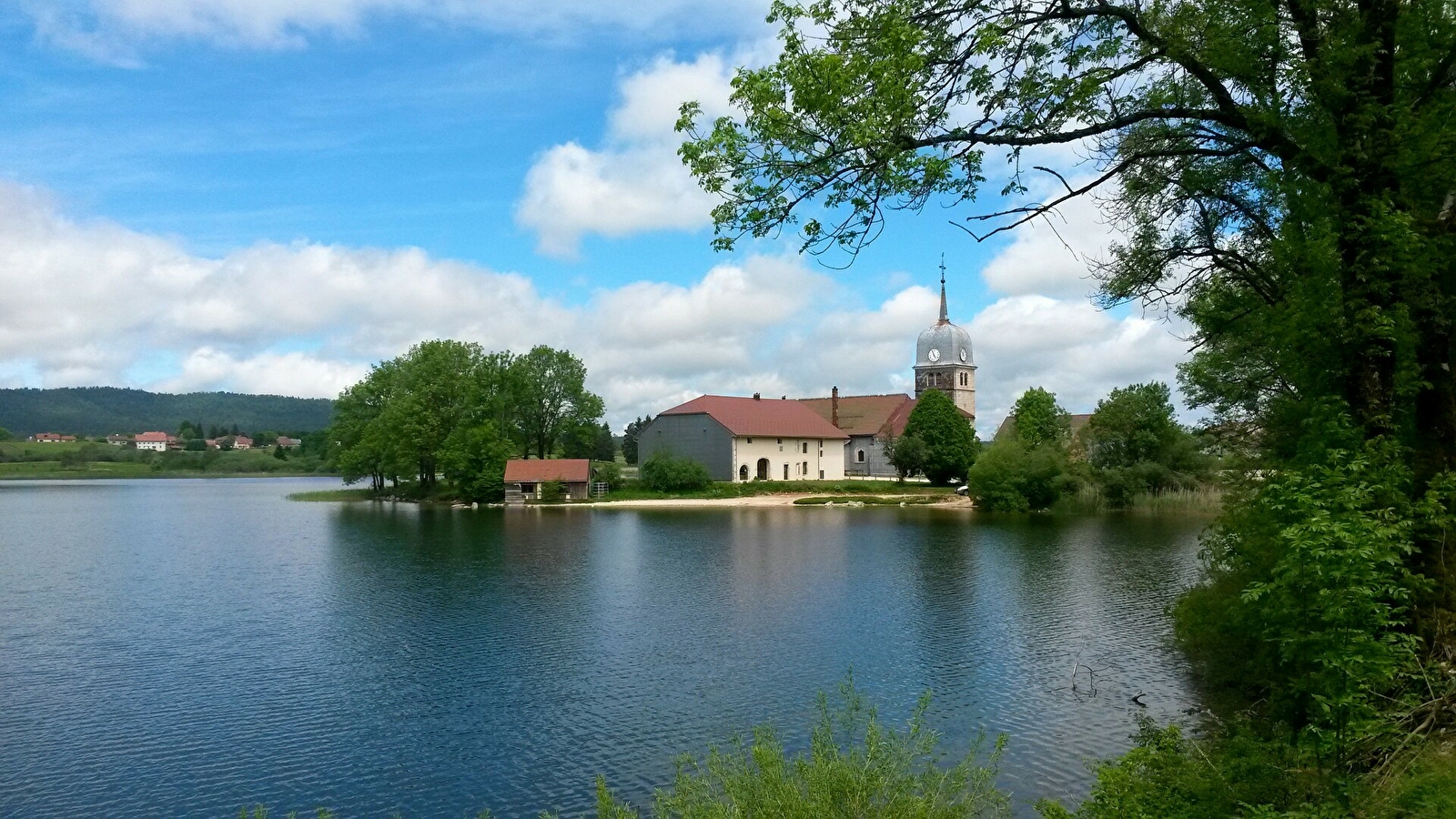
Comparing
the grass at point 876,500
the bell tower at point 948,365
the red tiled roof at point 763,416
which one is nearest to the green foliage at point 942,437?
the grass at point 876,500

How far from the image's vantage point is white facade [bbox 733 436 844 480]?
75.4 metres

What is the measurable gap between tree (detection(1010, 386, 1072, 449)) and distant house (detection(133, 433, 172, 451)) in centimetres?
14558

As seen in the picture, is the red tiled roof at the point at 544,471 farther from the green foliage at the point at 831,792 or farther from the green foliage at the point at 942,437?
the green foliage at the point at 831,792

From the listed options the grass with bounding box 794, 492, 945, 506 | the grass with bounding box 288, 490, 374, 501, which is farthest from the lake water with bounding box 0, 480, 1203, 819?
the grass with bounding box 288, 490, 374, 501

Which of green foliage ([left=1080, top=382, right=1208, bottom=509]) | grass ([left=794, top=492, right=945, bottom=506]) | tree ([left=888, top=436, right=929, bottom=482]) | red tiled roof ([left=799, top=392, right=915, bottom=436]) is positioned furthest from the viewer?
red tiled roof ([left=799, top=392, right=915, bottom=436])

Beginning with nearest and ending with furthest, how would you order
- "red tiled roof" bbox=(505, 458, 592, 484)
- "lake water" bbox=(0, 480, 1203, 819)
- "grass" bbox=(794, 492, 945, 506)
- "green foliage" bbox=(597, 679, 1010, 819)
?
"green foliage" bbox=(597, 679, 1010, 819) < "lake water" bbox=(0, 480, 1203, 819) < "grass" bbox=(794, 492, 945, 506) < "red tiled roof" bbox=(505, 458, 592, 484)

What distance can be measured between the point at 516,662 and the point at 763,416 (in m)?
60.9

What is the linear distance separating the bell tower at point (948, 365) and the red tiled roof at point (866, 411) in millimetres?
4776

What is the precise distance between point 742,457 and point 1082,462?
86.4ft

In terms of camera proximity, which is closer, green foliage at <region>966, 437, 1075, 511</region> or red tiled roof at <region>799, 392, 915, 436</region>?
green foliage at <region>966, 437, 1075, 511</region>

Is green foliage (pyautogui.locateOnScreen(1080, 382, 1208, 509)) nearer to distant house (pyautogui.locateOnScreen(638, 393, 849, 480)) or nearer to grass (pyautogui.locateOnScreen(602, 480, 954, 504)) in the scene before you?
grass (pyautogui.locateOnScreen(602, 480, 954, 504))

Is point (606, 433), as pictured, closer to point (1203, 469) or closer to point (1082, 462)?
point (1082, 462)

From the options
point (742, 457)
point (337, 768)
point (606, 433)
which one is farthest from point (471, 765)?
point (606, 433)

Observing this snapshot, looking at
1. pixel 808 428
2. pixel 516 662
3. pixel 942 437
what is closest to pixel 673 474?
pixel 808 428
